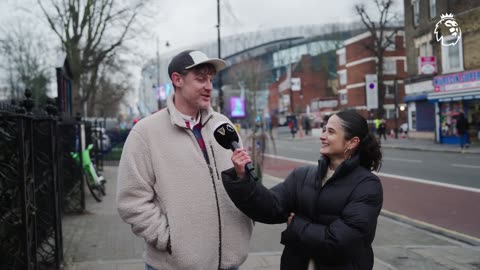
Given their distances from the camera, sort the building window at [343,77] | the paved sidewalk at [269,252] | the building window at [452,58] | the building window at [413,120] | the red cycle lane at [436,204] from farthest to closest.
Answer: the building window at [343,77], the building window at [413,120], the building window at [452,58], the red cycle lane at [436,204], the paved sidewalk at [269,252]

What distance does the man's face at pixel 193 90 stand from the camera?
2707 millimetres

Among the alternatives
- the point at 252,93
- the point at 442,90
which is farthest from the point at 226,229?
the point at 252,93

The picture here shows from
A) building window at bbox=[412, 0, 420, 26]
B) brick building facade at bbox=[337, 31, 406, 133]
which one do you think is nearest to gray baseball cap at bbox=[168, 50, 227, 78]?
building window at bbox=[412, 0, 420, 26]

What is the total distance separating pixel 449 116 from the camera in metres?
27.5

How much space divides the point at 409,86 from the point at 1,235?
3353 cm

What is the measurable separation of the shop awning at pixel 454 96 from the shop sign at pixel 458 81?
0.69 feet

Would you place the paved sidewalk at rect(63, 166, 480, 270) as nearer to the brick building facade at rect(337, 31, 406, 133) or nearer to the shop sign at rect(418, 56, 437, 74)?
the shop sign at rect(418, 56, 437, 74)

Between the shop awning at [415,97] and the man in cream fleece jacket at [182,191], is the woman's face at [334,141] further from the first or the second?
the shop awning at [415,97]

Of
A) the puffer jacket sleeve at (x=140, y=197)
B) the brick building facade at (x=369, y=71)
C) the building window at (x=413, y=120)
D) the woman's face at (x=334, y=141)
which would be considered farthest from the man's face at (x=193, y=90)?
the brick building facade at (x=369, y=71)

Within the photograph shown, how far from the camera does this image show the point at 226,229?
261 centimetres

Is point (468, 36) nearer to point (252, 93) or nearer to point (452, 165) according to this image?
point (452, 165)

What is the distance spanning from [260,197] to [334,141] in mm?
542

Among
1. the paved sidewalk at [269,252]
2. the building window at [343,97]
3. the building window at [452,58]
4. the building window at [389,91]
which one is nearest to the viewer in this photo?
the paved sidewalk at [269,252]

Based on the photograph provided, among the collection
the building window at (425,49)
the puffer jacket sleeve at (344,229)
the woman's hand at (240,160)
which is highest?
the building window at (425,49)
